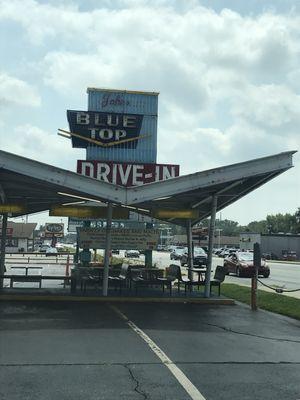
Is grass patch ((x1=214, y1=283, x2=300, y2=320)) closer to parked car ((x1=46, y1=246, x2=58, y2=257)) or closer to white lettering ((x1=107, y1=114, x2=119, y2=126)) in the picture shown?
white lettering ((x1=107, y1=114, x2=119, y2=126))

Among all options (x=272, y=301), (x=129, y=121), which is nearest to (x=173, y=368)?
(x=272, y=301)

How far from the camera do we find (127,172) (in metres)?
25.2

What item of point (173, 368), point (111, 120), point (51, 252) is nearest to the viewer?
point (173, 368)

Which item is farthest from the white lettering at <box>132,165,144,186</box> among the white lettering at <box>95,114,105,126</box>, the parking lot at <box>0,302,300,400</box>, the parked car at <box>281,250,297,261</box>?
the parked car at <box>281,250,297,261</box>

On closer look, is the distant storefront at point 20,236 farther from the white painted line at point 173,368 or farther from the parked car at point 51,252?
the white painted line at point 173,368

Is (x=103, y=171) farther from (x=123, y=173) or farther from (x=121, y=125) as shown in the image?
(x=121, y=125)

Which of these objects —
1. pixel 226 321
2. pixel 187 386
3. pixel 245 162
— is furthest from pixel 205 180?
pixel 187 386

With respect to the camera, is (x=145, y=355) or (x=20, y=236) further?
(x=20, y=236)

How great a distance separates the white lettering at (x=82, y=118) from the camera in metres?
27.4

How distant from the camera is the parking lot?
6.44 metres

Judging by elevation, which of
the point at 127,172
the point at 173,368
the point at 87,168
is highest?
the point at 87,168

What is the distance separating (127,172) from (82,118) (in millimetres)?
4263

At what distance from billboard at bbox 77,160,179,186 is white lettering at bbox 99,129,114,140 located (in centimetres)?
301

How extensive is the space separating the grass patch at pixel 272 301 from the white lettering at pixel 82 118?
1173cm
